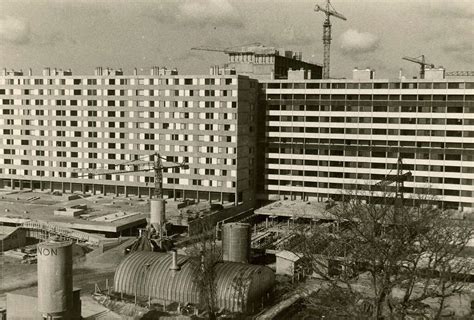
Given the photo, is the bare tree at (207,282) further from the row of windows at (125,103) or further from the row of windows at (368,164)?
the row of windows at (368,164)

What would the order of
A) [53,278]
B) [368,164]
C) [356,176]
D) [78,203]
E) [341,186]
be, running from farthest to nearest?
[341,186], [356,176], [368,164], [78,203], [53,278]

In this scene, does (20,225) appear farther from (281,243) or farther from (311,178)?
(311,178)

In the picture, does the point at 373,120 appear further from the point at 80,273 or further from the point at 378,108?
the point at 80,273

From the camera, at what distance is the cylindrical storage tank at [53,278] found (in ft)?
149

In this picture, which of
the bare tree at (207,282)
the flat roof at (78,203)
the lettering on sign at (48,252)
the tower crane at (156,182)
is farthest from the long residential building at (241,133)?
the lettering on sign at (48,252)

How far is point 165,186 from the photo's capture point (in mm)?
110375

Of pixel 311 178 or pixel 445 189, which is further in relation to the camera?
pixel 311 178

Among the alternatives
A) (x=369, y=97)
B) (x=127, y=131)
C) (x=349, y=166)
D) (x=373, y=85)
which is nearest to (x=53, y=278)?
(x=127, y=131)

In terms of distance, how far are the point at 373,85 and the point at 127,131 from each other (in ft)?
156

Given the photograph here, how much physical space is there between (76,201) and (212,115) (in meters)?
29.8

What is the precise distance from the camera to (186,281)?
57531mm

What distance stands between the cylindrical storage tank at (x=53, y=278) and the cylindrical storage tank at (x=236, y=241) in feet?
91.5

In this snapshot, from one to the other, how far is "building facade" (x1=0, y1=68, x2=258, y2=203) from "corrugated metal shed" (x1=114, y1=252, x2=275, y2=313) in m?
46.4

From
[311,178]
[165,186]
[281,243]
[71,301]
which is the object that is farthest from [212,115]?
[71,301]
